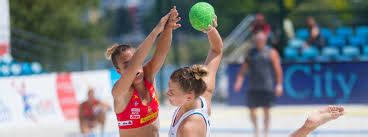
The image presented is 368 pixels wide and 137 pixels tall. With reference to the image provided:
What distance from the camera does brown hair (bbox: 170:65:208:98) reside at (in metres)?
4.23

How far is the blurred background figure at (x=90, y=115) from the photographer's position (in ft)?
37.5

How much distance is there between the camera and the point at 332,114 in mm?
3980

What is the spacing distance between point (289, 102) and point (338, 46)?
3.36 meters

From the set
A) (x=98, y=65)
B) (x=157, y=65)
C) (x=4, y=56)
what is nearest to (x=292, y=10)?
(x=98, y=65)

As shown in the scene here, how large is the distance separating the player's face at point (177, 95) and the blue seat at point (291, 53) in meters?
15.9

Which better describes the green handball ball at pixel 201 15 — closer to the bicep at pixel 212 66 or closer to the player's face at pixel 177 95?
the bicep at pixel 212 66

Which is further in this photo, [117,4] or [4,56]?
[117,4]

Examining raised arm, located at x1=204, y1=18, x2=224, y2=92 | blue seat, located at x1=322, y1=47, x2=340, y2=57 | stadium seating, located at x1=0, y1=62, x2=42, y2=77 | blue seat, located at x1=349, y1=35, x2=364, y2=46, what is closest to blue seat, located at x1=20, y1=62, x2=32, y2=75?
stadium seating, located at x1=0, y1=62, x2=42, y2=77

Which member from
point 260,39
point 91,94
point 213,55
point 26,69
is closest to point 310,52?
point 26,69

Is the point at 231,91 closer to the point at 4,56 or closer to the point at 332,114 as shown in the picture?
the point at 4,56

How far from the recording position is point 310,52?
2014 centimetres

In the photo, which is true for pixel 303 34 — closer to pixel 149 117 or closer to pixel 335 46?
pixel 335 46

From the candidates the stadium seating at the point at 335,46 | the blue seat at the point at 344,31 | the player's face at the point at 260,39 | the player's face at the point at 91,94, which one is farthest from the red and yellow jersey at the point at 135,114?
the blue seat at the point at 344,31

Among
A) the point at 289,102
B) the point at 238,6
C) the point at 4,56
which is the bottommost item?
the point at 289,102
